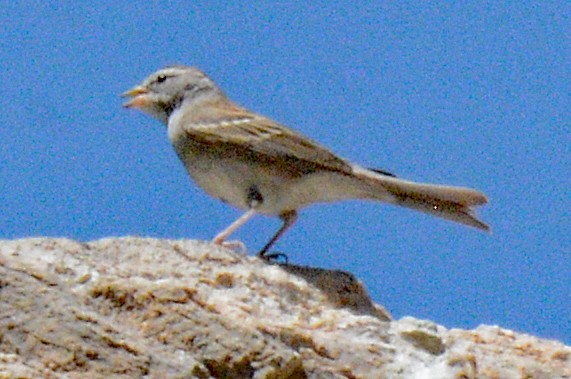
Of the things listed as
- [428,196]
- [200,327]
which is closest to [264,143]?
[428,196]

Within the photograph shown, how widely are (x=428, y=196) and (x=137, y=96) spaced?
245 cm

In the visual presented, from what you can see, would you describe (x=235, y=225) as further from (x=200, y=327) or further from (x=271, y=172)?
(x=200, y=327)

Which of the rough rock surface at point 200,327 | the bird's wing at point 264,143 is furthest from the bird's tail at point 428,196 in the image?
the rough rock surface at point 200,327

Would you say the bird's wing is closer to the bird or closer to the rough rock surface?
the bird

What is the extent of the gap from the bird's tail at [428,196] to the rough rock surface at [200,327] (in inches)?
50.7

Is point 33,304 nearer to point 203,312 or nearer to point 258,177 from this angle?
point 203,312

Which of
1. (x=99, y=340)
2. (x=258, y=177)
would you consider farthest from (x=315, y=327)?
(x=258, y=177)

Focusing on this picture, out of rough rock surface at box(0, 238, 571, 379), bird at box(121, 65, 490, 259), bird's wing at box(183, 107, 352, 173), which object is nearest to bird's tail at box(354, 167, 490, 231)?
bird at box(121, 65, 490, 259)

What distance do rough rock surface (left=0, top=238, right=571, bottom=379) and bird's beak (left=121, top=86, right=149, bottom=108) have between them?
319cm

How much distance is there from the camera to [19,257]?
4062 millimetres

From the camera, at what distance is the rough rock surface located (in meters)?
3.50

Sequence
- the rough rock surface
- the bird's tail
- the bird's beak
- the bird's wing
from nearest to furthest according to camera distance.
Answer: the rough rock surface, the bird's tail, the bird's wing, the bird's beak

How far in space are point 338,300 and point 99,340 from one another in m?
1.62

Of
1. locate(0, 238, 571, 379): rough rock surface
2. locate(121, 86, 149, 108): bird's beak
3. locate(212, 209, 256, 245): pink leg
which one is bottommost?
locate(0, 238, 571, 379): rough rock surface
